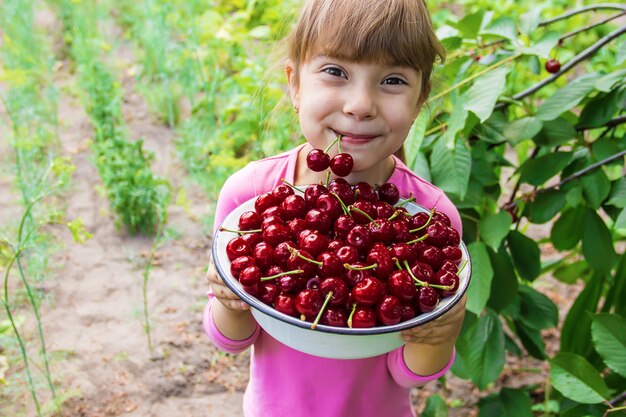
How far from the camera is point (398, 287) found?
93 cm

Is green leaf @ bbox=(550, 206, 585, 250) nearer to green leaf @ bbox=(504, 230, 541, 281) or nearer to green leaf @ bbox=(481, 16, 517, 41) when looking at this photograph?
green leaf @ bbox=(504, 230, 541, 281)

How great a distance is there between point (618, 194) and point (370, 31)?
2.61 feet

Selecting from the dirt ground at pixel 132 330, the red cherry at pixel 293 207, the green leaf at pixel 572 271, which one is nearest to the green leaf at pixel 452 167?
the red cherry at pixel 293 207

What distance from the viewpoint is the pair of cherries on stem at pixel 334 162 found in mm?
1093

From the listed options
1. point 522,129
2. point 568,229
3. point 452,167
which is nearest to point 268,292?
point 452,167

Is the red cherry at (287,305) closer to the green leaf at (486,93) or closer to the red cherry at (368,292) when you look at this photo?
the red cherry at (368,292)

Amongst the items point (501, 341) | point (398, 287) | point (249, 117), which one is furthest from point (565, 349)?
point (249, 117)

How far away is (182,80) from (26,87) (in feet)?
2.43

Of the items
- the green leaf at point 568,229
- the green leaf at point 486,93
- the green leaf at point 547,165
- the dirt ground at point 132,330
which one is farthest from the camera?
the dirt ground at point 132,330

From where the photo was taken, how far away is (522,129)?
5.12 feet

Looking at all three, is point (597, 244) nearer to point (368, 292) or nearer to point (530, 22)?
point (530, 22)

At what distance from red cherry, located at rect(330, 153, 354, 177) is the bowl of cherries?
0.03 m

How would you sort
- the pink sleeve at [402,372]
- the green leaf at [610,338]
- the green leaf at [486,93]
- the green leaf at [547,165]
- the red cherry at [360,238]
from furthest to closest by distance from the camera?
the green leaf at [547,165], the green leaf at [610,338], the green leaf at [486,93], the pink sleeve at [402,372], the red cherry at [360,238]

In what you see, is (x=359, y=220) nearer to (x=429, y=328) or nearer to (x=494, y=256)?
(x=429, y=328)
